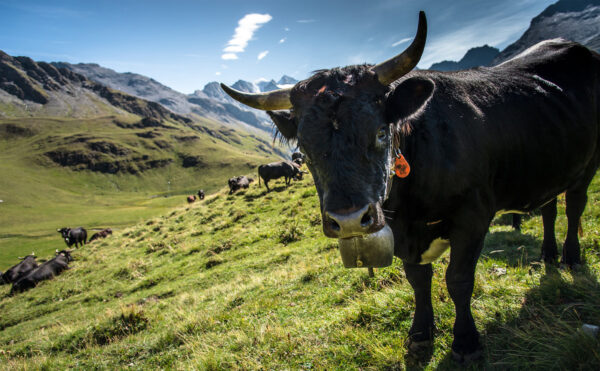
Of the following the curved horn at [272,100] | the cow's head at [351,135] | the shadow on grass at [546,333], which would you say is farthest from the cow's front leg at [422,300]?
the curved horn at [272,100]

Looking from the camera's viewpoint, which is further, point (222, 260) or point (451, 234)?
point (222, 260)

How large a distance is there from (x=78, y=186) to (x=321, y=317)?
187 meters

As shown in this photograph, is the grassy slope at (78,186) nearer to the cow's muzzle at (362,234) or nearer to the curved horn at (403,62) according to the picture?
the cow's muzzle at (362,234)

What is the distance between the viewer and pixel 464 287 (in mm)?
3172

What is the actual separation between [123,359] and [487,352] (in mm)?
6005

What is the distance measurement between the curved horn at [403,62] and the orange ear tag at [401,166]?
2.49ft

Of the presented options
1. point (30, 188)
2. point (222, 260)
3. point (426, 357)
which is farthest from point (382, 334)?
point (30, 188)

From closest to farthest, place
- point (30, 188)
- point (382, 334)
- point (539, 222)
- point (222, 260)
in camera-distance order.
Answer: point (382, 334), point (539, 222), point (222, 260), point (30, 188)

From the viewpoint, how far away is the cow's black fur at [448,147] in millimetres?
2676

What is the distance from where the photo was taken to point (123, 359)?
5.59 metres

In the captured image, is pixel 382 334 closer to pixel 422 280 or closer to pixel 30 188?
pixel 422 280

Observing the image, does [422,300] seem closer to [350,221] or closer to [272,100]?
[350,221]

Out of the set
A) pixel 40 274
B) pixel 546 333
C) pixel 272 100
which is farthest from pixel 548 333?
pixel 40 274

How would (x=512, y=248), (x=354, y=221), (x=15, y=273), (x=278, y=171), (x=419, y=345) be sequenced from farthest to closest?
(x=278, y=171) → (x=15, y=273) → (x=512, y=248) → (x=419, y=345) → (x=354, y=221)
